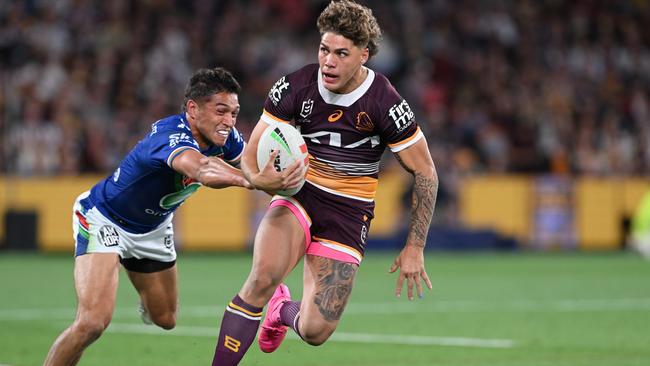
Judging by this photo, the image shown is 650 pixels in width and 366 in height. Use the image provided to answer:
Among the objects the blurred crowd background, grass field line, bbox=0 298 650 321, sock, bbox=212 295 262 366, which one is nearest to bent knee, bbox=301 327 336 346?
sock, bbox=212 295 262 366

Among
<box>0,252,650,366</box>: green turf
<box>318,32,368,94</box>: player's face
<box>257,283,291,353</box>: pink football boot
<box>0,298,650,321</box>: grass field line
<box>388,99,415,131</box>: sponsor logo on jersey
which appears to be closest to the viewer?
<box>318,32,368,94</box>: player's face

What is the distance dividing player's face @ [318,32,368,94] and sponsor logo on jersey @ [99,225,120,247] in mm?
1879

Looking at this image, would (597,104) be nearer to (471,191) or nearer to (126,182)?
(471,191)

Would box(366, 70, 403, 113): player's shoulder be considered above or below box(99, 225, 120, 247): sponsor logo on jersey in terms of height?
above

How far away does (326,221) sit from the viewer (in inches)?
313

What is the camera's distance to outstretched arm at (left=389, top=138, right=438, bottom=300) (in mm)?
7723

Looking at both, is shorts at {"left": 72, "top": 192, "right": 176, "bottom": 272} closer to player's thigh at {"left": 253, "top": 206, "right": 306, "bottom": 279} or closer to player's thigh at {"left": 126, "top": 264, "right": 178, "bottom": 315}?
player's thigh at {"left": 126, "top": 264, "right": 178, "bottom": 315}

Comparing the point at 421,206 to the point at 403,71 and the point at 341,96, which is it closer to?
Answer: the point at 341,96

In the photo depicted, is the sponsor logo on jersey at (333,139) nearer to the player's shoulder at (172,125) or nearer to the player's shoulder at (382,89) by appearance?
the player's shoulder at (382,89)

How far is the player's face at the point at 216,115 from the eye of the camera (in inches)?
316

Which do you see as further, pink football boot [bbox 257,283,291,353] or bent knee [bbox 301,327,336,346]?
pink football boot [bbox 257,283,291,353]

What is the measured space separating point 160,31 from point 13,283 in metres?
8.46

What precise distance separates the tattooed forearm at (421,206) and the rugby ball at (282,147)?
2.96 feet

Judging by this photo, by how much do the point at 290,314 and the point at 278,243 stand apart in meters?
0.72
